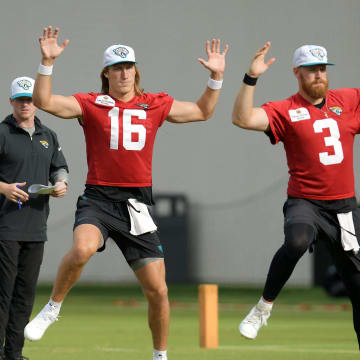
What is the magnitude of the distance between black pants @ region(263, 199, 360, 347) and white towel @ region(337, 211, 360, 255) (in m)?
0.04

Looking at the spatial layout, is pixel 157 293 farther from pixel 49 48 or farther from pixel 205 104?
pixel 49 48

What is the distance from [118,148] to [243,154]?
15045 mm

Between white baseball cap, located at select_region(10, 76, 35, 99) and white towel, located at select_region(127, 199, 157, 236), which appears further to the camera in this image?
white baseball cap, located at select_region(10, 76, 35, 99)

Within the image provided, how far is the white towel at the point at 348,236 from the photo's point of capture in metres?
7.85

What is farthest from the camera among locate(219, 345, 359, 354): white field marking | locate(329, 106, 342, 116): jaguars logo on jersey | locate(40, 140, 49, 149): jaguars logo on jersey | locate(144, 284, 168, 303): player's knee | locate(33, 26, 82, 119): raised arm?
locate(219, 345, 359, 354): white field marking

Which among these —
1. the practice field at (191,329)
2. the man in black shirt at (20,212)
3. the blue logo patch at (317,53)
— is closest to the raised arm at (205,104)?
the blue logo patch at (317,53)

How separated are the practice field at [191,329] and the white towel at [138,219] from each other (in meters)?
2.14

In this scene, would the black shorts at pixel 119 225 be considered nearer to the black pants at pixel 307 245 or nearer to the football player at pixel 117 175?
the football player at pixel 117 175

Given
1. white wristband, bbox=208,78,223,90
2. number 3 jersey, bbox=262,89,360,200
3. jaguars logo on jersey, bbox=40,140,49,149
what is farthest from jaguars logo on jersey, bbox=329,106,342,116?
jaguars logo on jersey, bbox=40,140,49,149

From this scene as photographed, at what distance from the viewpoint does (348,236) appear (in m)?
7.86

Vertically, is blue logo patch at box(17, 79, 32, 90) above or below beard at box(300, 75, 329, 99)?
below

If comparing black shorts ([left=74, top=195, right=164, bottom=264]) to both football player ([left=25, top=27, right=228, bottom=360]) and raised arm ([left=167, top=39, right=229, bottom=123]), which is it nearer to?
football player ([left=25, top=27, right=228, bottom=360])

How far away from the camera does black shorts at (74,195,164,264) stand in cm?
766

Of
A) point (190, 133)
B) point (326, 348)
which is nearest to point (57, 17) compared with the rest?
point (190, 133)
